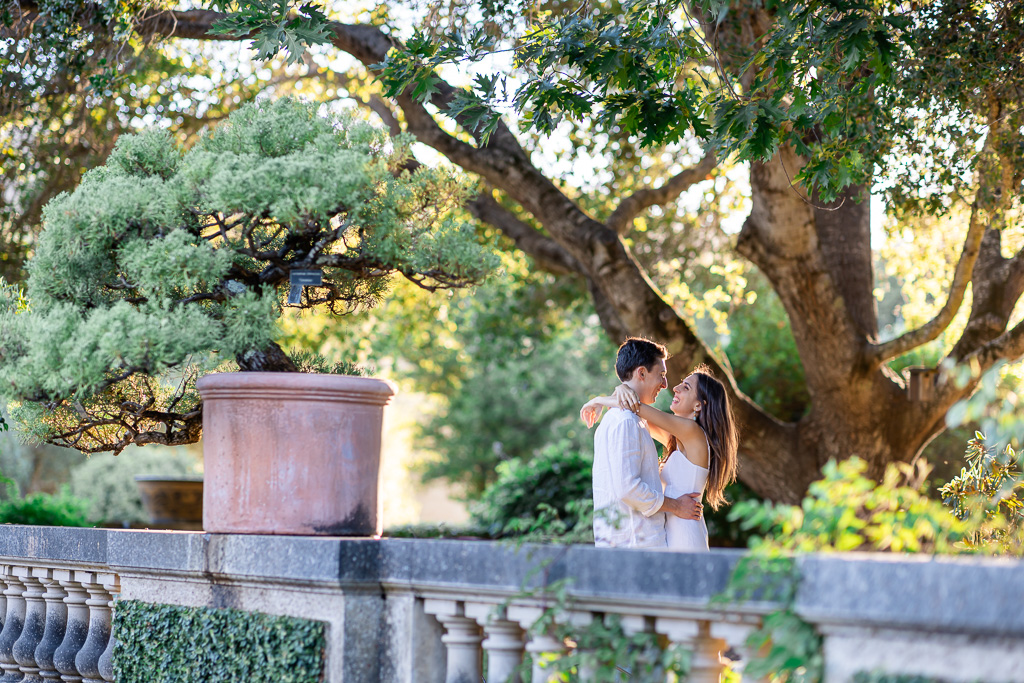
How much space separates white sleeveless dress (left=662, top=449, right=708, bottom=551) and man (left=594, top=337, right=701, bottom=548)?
71 mm

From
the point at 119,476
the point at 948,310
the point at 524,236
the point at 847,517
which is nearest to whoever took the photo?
the point at 847,517

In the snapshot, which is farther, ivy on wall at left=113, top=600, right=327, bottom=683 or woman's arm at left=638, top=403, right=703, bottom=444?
woman's arm at left=638, top=403, right=703, bottom=444

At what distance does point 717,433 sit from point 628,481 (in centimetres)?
95

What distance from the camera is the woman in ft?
15.1

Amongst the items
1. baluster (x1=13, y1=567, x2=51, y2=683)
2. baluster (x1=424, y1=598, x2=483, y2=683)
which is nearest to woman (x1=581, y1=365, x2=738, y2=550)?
baluster (x1=424, y1=598, x2=483, y2=683)

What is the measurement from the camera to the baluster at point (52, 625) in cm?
399

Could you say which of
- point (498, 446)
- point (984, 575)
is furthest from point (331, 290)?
point (498, 446)

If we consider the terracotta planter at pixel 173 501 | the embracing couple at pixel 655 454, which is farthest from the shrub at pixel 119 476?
the embracing couple at pixel 655 454

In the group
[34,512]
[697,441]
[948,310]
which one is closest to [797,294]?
[948,310]

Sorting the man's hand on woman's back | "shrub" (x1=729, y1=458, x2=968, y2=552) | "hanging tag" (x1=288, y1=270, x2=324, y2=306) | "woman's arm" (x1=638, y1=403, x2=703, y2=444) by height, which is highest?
"hanging tag" (x1=288, y1=270, x2=324, y2=306)

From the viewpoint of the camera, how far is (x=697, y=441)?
468cm

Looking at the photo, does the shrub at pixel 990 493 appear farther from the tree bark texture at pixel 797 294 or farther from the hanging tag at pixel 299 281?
the tree bark texture at pixel 797 294

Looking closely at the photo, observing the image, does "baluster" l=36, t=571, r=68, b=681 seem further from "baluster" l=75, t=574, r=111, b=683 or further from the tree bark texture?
the tree bark texture

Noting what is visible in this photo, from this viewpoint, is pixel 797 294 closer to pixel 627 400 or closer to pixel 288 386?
pixel 627 400
